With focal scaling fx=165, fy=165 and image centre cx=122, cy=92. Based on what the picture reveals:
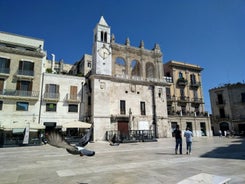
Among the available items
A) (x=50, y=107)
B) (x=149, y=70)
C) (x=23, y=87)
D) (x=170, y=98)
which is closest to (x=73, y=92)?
(x=50, y=107)

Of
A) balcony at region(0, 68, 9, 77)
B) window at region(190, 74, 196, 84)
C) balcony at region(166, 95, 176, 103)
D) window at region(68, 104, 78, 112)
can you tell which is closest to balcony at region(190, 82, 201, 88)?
window at region(190, 74, 196, 84)

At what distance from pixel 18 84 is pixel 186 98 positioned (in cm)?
3003

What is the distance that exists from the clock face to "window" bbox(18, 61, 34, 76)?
32.6ft

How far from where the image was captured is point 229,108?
3944cm

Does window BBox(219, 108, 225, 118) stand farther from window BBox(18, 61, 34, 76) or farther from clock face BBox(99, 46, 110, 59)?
window BBox(18, 61, 34, 76)

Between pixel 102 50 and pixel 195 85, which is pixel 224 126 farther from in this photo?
pixel 102 50

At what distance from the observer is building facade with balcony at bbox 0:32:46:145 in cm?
2072

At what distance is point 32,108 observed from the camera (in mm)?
21859

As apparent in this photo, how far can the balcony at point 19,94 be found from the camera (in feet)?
68.1

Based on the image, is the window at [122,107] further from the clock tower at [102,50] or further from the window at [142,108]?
the clock tower at [102,50]

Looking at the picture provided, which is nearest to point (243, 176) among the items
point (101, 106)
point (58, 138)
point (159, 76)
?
point (58, 138)

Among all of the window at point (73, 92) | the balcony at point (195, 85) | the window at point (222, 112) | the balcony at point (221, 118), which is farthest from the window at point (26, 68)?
the window at point (222, 112)

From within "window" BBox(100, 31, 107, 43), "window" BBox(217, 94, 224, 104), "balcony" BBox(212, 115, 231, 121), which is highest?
"window" BBox(100, 31, 107, 43)

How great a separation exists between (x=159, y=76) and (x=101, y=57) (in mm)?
10926
